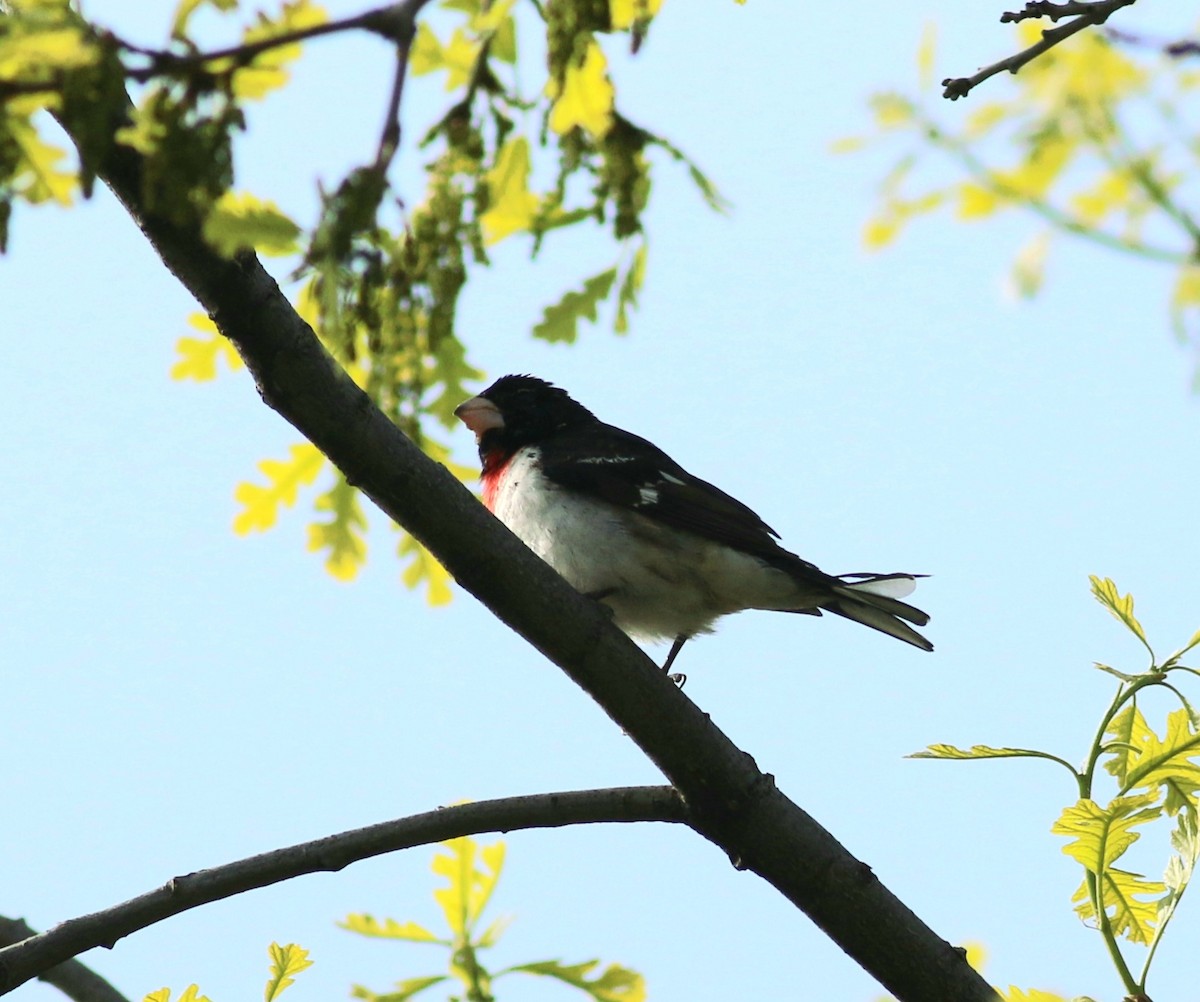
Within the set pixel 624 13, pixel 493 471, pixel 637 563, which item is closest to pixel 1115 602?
pixel 624 13

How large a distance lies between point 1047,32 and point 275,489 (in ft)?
7.63

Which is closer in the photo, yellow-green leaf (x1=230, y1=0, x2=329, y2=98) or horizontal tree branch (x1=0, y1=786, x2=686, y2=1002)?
yellow-green leaf (x1=230, y1=0, x2=329, y2=98)

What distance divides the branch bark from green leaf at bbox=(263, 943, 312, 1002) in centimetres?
49

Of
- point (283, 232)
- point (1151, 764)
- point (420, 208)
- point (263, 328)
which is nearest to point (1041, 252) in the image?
point (1151, 764)

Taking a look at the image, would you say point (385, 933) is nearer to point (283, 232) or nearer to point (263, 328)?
point (263, 328)

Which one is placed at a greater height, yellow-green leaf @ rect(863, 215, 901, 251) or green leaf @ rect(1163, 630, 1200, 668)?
yellow-green leaf @ rect(863, 215, 901, 251)

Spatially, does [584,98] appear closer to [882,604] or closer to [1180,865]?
[1180,865]

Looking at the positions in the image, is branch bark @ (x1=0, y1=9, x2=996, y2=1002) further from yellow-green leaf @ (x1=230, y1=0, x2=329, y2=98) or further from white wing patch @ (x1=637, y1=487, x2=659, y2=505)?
white wing patch @ (x1=637, y1=487, x2=659, y2=505)

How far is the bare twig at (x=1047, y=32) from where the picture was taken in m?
2.54

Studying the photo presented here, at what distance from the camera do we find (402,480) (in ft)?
10.8

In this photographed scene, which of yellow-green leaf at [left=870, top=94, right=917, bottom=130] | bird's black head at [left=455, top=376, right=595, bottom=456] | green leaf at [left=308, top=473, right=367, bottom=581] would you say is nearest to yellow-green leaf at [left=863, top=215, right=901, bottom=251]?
yellow-green leaf at [left=870, top=94, right=917, bottom=130]

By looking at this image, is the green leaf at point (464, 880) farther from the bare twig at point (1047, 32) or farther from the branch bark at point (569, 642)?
the bare twig at point (1047, 32)

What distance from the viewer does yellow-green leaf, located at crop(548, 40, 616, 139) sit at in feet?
6.93

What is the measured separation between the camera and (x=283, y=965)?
2959 millimetres
